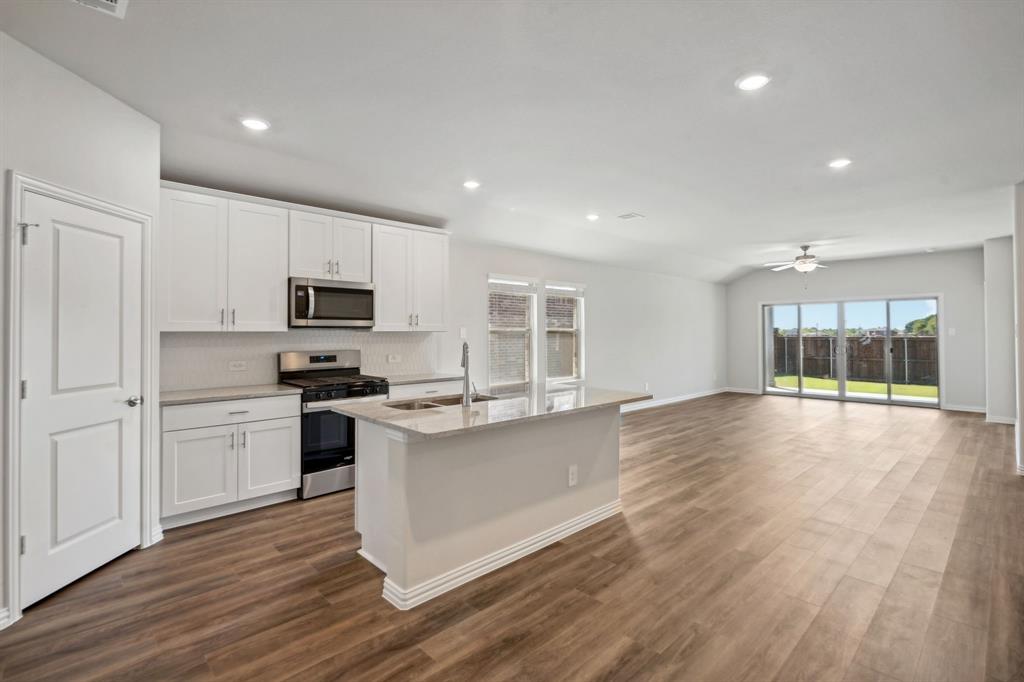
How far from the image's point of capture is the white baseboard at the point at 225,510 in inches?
133

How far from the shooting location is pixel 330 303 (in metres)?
4.31

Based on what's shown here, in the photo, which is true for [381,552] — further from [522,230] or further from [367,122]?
[522,230]

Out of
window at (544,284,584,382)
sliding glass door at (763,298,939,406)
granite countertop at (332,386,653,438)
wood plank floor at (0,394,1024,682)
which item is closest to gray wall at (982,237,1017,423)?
sliding glass door at (763,298,939,406)

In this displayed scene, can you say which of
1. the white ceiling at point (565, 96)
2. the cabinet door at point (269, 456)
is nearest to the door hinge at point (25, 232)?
the white ceiling at point (565, 96)

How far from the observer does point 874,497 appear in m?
3.96

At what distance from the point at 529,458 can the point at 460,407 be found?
540 mm

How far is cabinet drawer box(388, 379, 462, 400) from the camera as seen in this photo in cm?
449

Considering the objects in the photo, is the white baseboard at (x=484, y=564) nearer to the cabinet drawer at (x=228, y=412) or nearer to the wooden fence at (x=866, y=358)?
the cabinet drawer at (x=228, y=412)

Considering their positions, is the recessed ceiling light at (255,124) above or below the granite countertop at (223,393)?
above

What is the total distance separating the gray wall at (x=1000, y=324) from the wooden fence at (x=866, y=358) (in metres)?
1.41

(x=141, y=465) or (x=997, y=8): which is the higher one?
(x=997, y=8)

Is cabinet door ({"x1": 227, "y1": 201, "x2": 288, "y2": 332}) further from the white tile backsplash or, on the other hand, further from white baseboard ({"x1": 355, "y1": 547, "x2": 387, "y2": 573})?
white baseboard ({"x1": 355, "y1": 547, "x2": 387, "y2": 573})

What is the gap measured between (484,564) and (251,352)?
280 cm

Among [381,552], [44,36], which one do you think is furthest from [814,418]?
[44,36]
